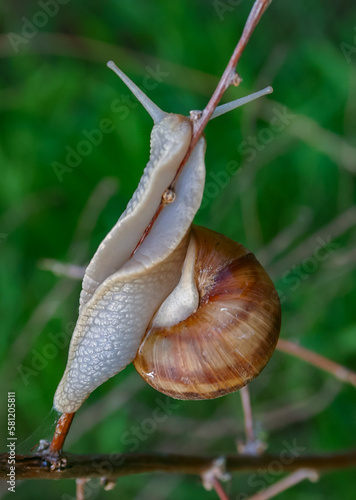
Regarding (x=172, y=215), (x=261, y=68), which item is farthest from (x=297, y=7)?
(x=172, y=215)

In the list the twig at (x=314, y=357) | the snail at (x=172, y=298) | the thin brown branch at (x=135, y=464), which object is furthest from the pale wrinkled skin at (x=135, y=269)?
the twig at (x=314, y=357)

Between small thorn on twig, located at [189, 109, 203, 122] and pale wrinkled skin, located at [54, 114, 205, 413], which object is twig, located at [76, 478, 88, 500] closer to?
pale wrinkled skin, located at [54, 114, 205, 413]

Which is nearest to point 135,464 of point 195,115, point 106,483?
point 106,483

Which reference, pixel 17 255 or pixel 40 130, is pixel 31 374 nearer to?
pixel 17 255

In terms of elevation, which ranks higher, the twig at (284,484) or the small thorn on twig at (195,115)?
the small thorn on twig at (195,115)

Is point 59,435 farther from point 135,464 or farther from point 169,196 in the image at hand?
point 169,196

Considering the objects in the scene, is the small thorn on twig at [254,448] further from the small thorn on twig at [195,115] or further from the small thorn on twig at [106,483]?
the small thorn on twig at [195,115]
